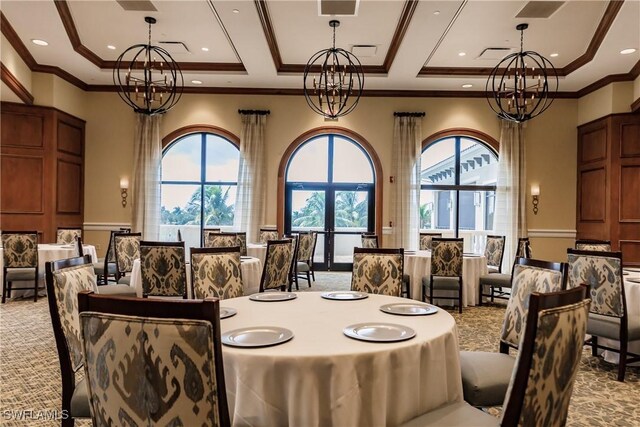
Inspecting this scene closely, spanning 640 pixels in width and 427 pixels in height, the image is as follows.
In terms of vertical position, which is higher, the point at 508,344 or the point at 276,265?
the point at 276,265

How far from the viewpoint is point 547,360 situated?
4.33 feet

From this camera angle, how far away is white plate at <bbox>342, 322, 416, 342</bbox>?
1623 mm

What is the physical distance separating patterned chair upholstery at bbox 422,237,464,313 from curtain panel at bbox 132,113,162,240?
5.76 metres

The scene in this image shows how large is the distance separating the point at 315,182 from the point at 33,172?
5.31 m

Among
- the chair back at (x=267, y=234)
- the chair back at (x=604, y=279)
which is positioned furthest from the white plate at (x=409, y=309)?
the chair back at (x=267, y=234)

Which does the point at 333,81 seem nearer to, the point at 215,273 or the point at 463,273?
the point at 215,273

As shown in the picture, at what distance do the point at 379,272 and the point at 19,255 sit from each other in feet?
16.8

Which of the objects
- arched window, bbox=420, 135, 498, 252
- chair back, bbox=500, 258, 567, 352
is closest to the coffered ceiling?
arched window, bbox=420, 135, 498, 252

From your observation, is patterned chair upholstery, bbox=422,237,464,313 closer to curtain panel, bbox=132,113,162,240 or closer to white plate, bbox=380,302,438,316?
white plate, bbox=380,302,438,316

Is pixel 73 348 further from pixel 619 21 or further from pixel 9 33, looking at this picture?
pixel 619 21

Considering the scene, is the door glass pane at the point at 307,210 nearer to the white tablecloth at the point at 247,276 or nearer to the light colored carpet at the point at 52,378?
the white tablecloth at the point at 247,276

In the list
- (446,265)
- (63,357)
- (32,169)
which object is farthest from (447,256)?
(32,169)

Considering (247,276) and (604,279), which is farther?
(247,276)

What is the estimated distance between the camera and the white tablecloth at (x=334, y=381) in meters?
1.44
